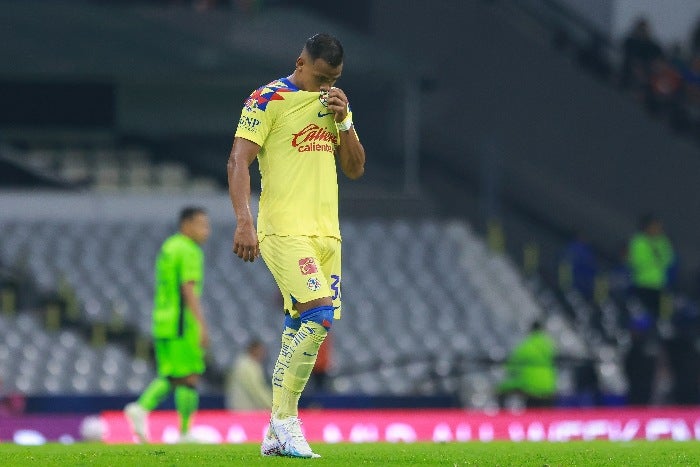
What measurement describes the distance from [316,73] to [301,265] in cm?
99

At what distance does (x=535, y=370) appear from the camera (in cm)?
2036

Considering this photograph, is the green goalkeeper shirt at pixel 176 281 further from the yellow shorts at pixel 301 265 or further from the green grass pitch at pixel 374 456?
the yellow shorts at pixel 301 265

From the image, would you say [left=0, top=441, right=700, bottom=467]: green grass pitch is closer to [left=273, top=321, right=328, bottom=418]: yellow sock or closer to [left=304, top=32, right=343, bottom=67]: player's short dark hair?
[left=273, top=321, right=328, bottom=418]: yellow sock

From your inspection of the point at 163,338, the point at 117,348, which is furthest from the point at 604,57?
the point at 163,338

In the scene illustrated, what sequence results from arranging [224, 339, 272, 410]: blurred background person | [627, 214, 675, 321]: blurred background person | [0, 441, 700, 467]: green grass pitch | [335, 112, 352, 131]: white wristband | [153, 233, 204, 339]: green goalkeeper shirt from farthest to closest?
[627, 214, 675, 321]: blurred background person, [224, 339, 272, 410]: blurred background person, [153, 233, 204, 339]: green goalkeeper shirt, [335, 112, 352, 131]: white wristband, [0, 441, 700, 467]: green grass pitch

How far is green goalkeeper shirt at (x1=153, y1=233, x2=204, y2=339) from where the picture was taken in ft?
43.2

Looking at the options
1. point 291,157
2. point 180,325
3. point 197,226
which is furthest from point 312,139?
point 180,325

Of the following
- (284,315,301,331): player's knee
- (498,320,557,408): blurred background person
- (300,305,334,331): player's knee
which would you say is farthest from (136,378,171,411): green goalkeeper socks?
(498,320,557,408): blurred background person

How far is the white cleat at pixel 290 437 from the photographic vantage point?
29.5ft

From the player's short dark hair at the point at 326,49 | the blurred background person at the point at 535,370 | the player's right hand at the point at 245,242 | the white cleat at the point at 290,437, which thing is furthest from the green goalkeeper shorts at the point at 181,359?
the blurred background person at the point at 535,370

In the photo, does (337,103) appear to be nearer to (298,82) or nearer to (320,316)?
(298,82)

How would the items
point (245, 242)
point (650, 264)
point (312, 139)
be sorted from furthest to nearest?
point (650, 264) → point (312, 139) → point (245, 242)

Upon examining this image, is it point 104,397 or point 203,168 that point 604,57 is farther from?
point 104,397

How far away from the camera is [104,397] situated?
18578 mm
